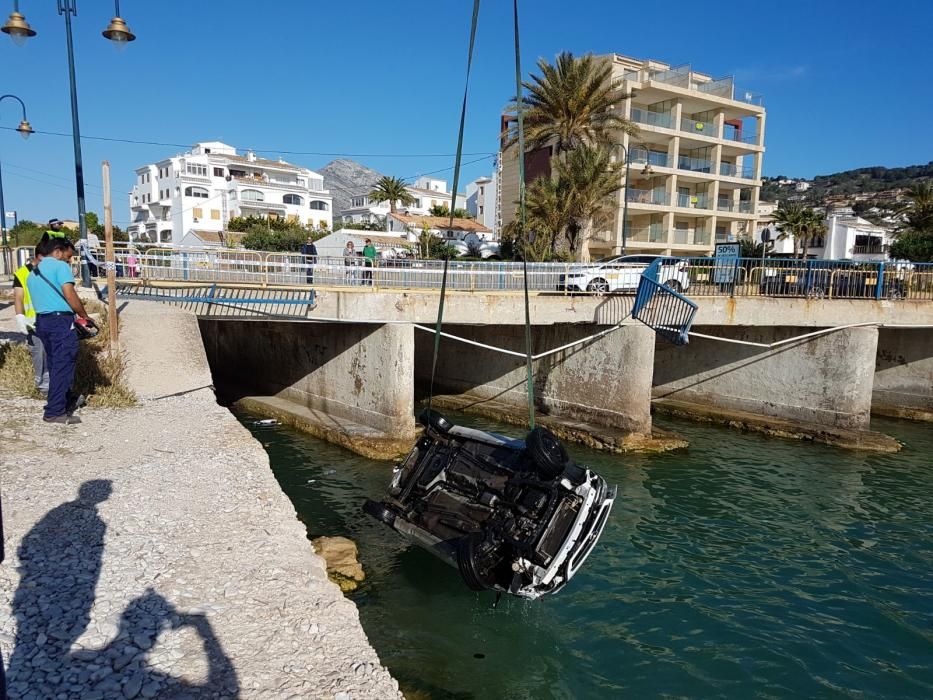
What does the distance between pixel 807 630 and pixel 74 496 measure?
937 cm

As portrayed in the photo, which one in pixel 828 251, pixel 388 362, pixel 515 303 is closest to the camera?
pixel 388 362

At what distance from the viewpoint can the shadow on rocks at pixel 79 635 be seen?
380cm

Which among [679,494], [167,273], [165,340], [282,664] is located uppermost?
[167,273]

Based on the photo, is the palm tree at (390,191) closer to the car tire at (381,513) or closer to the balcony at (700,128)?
the balcony at (700,128)

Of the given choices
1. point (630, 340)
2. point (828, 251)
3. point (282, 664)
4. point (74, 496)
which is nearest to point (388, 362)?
point (630, 340)

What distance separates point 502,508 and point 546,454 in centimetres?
98

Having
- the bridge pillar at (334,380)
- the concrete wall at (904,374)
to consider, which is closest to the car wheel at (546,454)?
the bridge pillar at (334,380)

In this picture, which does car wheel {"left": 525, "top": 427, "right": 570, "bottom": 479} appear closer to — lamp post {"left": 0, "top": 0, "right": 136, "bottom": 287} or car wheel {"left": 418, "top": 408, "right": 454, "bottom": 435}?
car wheel {"left": 418, "top": 408, "right": 454, "bottom": 435}

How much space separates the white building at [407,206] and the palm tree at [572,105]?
4404cm

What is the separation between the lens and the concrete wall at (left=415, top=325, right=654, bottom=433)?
17734mm

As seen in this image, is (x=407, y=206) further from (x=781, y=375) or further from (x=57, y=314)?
(x=57, y=314)

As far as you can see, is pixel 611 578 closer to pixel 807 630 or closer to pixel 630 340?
pixel 807 630

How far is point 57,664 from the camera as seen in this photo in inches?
155

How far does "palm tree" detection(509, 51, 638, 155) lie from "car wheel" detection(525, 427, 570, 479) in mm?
30524
